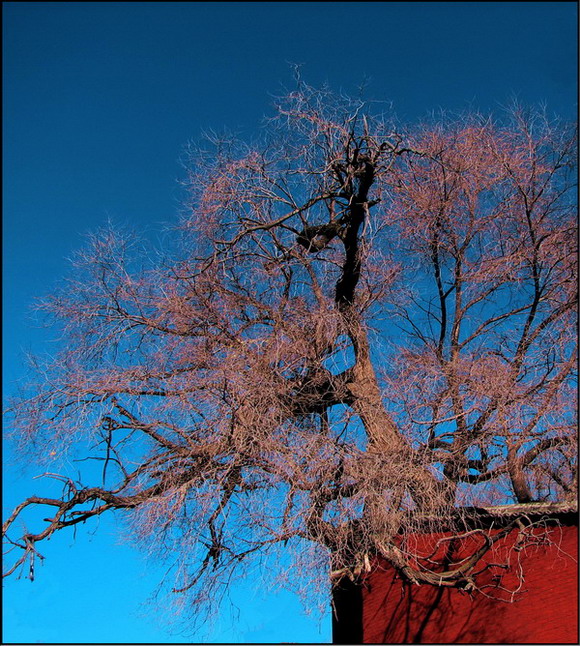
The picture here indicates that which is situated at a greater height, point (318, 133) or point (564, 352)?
point (318, 133)

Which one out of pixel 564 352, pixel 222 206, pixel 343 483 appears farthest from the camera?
pixel 222 206

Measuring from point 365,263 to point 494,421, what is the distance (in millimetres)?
3291

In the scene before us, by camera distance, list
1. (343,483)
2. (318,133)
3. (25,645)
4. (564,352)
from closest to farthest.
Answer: (25,645) < (343,483) < (564,352) < (318,133)

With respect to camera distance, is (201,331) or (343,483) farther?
(201,331)

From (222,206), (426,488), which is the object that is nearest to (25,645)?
(426,488)

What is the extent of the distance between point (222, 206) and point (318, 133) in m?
1.92

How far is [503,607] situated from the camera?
934 cm

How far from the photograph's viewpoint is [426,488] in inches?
350

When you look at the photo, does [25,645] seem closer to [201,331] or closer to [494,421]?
[201,331]

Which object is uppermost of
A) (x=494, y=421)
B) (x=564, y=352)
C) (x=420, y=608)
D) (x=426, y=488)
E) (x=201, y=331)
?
(x=201, y=331)

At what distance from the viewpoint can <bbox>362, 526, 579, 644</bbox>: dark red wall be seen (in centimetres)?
890

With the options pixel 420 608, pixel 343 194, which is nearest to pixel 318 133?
pixel 343 194

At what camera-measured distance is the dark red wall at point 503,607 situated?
8.90 metres

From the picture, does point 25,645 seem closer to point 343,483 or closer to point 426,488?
point 343,483
